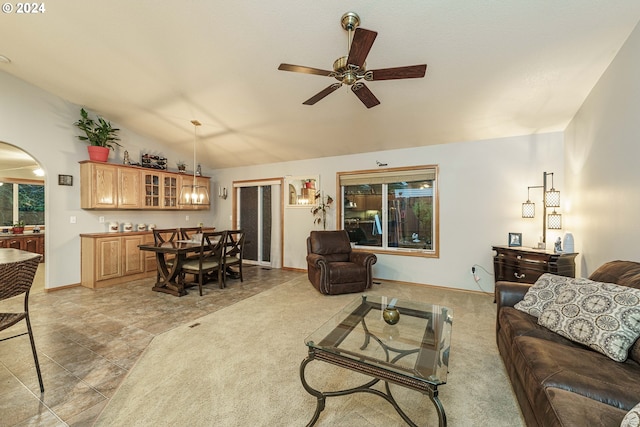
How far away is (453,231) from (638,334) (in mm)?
3004

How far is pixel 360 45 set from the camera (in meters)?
1.71

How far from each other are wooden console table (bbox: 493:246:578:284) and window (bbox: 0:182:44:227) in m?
10.5

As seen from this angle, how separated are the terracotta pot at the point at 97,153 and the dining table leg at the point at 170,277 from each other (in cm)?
203

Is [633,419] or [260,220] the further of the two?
[260,220]

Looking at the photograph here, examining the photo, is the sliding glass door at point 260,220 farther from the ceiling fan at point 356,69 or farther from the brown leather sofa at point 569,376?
the brown leather sofa at point 569,376

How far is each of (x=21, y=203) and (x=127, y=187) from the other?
4395mm

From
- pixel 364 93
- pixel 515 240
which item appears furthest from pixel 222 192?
pixel 515 240

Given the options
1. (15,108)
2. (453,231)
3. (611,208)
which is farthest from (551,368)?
(15,108)

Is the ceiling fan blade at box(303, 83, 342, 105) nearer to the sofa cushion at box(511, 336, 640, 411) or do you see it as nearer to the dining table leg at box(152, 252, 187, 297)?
the sofa cushion at box(511, 336, 640, 411)

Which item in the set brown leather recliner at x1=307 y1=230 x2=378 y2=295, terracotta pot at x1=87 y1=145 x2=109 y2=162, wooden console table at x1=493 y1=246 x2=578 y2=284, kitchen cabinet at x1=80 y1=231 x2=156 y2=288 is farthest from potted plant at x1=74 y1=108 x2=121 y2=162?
wooden console table at x1=493 y1=246 x2=578 y2=284

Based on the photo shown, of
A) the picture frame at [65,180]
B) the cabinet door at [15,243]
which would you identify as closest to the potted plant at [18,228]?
the cabinet door at [15,243]

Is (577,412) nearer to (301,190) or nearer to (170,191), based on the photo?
(301,190)

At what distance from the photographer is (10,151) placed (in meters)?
5.18

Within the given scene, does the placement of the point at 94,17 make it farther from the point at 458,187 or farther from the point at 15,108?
the point at 458,187
